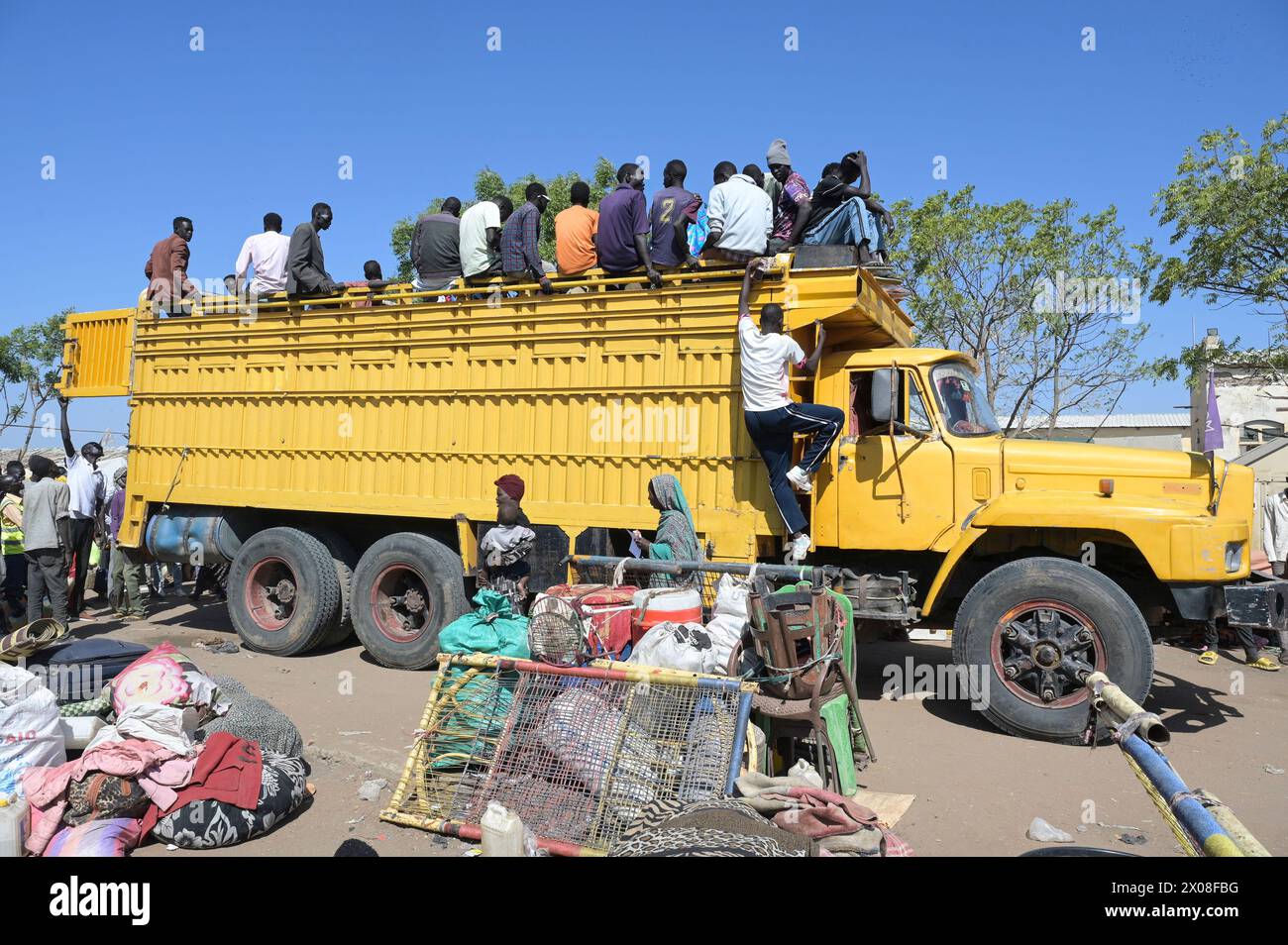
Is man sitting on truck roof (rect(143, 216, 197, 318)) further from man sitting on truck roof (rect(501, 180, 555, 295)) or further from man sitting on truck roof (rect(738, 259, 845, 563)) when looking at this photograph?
man sitting on truck roof (rect(738, 259, 845, 563))

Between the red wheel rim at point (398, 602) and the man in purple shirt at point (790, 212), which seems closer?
the man in purple shirt at point (790, 212)

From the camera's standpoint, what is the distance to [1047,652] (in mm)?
5668

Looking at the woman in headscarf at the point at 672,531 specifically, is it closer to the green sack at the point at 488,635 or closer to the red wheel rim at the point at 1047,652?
the green sack at the point at 488,635

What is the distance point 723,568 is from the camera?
537 cm

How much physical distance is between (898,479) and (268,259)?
6511 millimetres

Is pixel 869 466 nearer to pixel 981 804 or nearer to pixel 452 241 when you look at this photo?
pixel 981 804

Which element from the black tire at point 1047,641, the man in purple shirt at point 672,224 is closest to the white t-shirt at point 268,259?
the man in purple shirt at point 672,224

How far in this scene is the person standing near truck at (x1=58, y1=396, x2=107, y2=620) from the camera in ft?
32.2

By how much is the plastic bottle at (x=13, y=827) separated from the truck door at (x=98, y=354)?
6.88 metres

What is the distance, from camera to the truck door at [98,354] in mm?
9547

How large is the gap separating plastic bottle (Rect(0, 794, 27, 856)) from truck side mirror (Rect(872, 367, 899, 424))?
5446 millimetres

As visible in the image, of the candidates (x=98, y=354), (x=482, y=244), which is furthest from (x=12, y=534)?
(x=482, y=244)

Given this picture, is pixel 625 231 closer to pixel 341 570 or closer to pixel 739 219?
pixel 739 219
